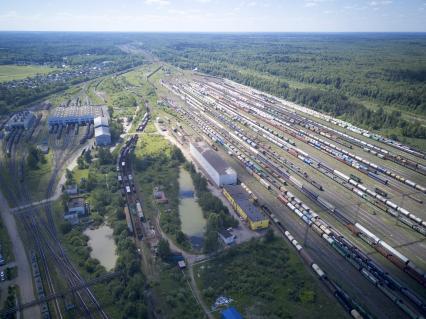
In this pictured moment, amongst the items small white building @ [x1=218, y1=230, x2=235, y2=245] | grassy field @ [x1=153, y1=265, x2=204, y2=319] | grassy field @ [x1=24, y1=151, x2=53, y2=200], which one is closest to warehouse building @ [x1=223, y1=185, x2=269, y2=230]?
small white building @ [x1=218, y1=230, x2=235, y2=245]

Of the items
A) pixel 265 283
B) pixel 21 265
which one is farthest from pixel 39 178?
pixel 265 283

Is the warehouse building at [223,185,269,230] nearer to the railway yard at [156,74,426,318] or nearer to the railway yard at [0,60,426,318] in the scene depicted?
the railway yard at [0,60,426,318]

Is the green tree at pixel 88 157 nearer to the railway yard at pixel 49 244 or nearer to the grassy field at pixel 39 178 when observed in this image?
the railway yard at pixel 49 244

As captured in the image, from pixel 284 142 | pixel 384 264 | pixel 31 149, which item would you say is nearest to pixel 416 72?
pixel 284 142

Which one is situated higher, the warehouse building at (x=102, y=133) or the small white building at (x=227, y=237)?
the warehouse building at (x=102, y=133)

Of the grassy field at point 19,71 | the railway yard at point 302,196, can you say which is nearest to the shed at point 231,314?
the railway yard at point 302,196

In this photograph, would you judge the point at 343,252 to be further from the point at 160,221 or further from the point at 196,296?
the point at 160,221

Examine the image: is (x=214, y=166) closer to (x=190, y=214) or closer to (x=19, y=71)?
(x=190, y=214)
